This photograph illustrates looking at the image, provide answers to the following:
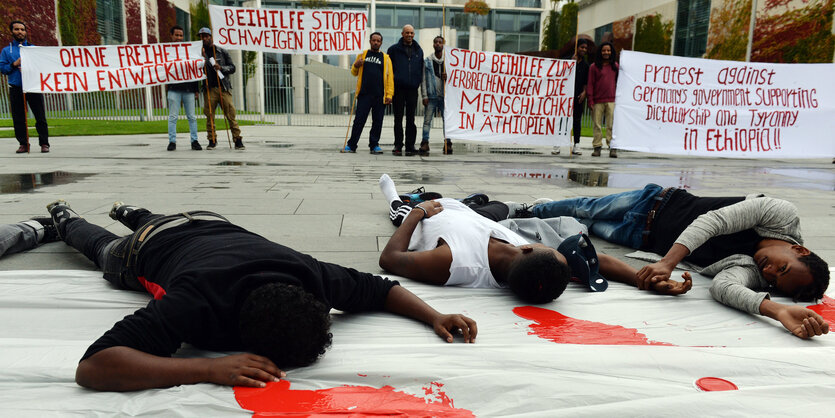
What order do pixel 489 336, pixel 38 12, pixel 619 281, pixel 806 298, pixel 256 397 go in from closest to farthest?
pixel 256 397 → pixel 489 336 → pixel 806 298 → pixel 619 281 → pixel 38 12

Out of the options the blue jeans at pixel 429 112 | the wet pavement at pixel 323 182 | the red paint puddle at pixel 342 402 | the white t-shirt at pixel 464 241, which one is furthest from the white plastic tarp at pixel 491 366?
the blue jeans at pixel 429 112

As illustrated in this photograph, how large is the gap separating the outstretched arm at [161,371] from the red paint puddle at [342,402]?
0.04 meters

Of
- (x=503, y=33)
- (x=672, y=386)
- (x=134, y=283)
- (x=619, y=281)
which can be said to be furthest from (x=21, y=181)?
(x=503, y=33)

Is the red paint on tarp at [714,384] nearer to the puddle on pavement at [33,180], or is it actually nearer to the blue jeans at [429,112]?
the puddle on pavement at [33,180]

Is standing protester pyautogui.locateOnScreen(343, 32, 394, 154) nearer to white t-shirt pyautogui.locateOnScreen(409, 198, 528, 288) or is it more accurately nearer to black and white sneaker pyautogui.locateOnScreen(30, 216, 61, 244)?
black and white sneaker pyautogui.locateOnScreen(30, 216, 61, 244)

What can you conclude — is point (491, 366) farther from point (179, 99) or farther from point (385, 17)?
point (385, 17)

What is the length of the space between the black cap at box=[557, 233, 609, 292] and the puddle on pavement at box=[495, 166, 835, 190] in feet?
11.8

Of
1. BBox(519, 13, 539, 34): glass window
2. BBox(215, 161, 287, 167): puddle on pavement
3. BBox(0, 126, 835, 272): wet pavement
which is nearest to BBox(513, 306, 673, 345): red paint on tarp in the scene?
BBox(0, 126, 835, 272): wet pavement

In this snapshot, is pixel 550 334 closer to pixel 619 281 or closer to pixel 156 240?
pixel 619 281

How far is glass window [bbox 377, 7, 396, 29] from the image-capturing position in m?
37.3

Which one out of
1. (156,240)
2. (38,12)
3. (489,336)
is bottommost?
(489,336)

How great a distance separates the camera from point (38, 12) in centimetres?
2202

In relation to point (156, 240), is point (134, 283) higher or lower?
lower

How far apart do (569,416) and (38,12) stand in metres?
27.0
